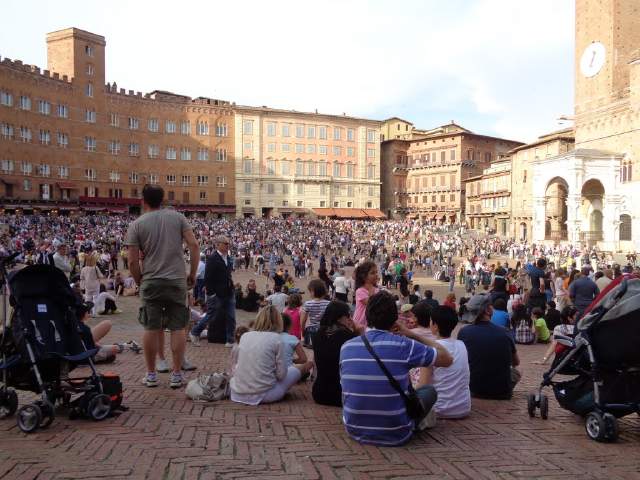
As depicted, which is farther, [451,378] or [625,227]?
[625,227]

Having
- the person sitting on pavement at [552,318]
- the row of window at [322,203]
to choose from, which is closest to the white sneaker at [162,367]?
the person sitting on pavement at [552,318]

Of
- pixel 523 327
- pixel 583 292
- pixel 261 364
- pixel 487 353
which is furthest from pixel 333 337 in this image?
pixel 523 327

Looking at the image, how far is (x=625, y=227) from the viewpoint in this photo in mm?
38562

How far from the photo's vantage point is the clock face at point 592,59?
42656mm

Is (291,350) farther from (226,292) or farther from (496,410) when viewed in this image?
(226,292)

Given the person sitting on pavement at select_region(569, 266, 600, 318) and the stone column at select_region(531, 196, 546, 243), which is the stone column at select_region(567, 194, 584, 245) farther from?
the person sitting on pavement at select_region(569, 266, 600, 318)

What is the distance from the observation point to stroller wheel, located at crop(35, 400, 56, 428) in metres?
3.82

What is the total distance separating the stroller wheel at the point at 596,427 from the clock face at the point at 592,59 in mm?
46486

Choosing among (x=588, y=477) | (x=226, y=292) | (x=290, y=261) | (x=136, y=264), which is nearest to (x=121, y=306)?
(x=226, y=292)

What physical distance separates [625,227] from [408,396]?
41282mm

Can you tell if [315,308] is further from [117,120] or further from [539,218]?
[117,120]

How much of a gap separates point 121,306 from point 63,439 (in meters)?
10.3

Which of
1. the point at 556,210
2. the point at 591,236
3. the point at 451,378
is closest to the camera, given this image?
the point at 451,378

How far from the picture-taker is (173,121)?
61250 millimetres
